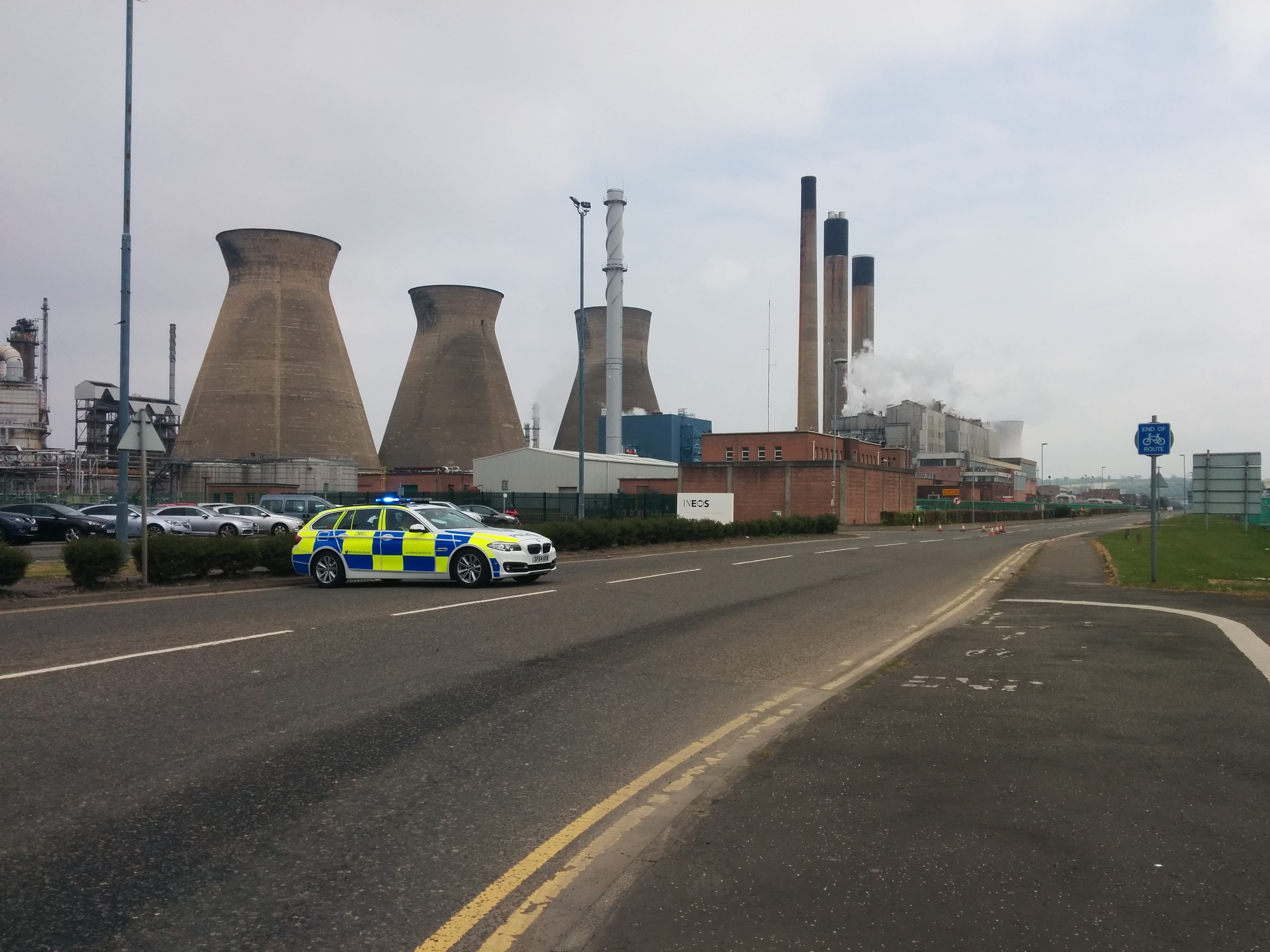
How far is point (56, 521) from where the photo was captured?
33094 millimetres

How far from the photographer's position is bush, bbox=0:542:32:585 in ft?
46.8

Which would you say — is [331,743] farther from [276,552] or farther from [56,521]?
[56,521]

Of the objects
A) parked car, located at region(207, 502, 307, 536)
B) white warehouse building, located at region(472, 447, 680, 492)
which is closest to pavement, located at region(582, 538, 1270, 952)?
parked car, located at region(207, 502, 307, 536)

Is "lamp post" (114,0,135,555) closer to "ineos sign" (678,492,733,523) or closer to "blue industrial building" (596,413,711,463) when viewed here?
"ineos sign" (678,492,733,523)

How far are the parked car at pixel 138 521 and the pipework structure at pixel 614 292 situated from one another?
121 feet

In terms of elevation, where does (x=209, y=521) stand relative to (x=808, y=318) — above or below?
below

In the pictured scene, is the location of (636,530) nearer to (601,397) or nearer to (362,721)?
(362,721)

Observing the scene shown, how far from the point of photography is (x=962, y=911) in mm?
3629

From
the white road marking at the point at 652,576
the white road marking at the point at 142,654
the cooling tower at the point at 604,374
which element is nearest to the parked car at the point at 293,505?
the white road marking at the point at 652,576

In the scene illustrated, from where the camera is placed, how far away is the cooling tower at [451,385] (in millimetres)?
70438

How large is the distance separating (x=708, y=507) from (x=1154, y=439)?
23443 millimetres

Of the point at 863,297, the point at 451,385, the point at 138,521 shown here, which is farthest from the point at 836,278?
the point at 138,521

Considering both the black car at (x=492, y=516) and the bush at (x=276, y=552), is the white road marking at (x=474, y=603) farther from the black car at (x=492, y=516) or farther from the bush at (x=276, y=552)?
the black car at (x=492, y=516)

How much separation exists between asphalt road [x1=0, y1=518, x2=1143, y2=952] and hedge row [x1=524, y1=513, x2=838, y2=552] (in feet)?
42.8
